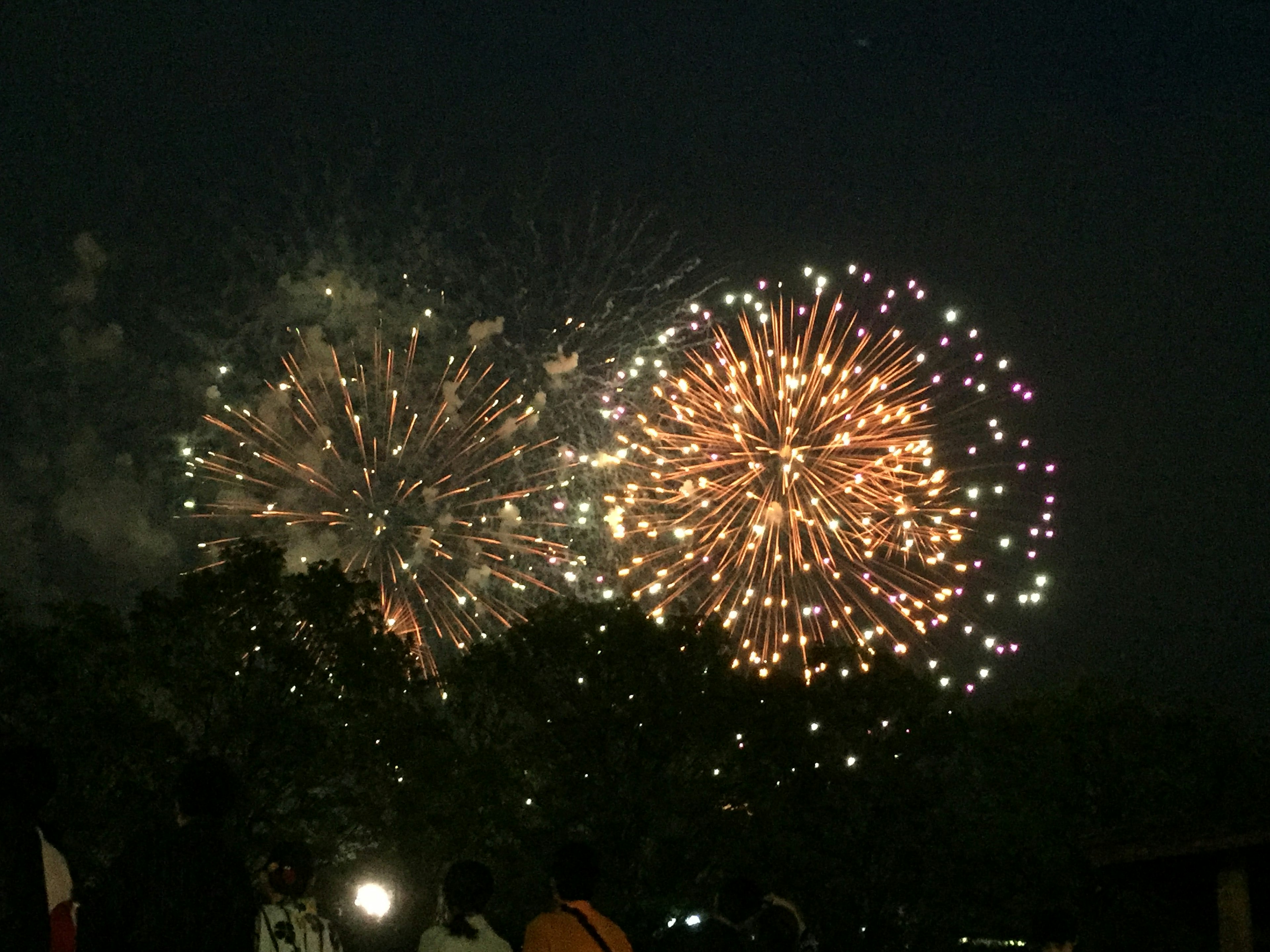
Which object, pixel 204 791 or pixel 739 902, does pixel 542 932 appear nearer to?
pixel 739 902

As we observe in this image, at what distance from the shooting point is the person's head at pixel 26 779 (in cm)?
424

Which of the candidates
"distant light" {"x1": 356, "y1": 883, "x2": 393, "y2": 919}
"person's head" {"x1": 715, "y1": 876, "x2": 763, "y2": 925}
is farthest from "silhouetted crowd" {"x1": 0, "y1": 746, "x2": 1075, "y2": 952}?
"distant light" {"x1": 356, "y1": 883, "x2": 393, "y2": 919}

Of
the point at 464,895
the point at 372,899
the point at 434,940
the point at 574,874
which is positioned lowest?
the point at 434,940

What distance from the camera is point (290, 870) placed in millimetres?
5367

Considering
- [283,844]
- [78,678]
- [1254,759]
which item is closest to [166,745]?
[78,678]

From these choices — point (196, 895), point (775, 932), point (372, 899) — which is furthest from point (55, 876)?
point (372, 899)

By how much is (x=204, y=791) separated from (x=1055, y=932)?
4.20m

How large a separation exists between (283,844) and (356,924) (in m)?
18.3

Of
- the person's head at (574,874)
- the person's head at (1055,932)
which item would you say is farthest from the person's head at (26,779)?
the person's head at (1055,932)

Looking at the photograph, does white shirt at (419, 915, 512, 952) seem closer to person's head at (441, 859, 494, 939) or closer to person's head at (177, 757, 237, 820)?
person's head at (441, 859, 494, 939)

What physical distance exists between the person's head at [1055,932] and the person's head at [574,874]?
8.38 feet

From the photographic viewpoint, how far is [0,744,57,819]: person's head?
424 centimetres

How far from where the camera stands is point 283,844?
5.47 m

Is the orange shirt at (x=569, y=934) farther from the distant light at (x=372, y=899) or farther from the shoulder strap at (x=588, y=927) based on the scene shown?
the distant light at (x=372, y=899)
